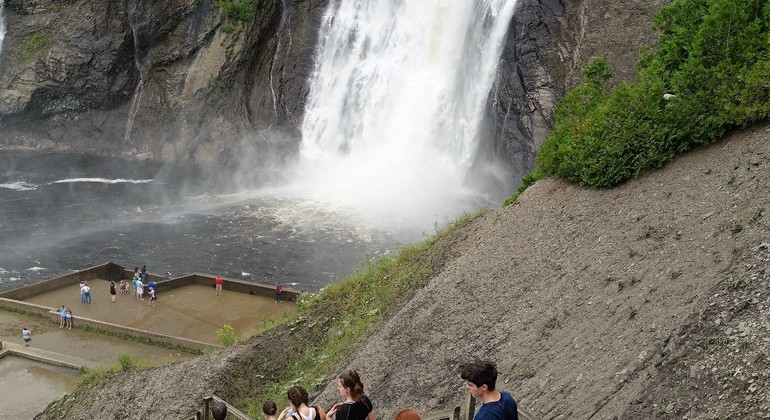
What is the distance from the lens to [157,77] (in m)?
47.3

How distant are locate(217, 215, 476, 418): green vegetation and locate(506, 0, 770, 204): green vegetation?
394 centimetres

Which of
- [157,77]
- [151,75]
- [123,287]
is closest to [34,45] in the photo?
[151,75]

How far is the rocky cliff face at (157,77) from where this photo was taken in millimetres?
45250

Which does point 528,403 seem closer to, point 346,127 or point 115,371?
point 115,371

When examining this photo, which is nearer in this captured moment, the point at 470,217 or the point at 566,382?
the point at 566,382

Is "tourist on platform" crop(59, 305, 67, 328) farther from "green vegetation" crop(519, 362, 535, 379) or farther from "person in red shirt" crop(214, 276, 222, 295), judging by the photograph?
"green vegetation" crop(519, 362, 535, 379)

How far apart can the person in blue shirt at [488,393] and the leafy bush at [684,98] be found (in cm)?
811

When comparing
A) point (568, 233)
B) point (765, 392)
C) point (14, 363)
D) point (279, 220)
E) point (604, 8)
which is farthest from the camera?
point (279, 220)

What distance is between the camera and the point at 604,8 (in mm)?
31375

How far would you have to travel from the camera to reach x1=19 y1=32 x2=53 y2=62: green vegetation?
4706 cm

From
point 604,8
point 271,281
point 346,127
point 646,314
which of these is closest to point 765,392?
point 646,314

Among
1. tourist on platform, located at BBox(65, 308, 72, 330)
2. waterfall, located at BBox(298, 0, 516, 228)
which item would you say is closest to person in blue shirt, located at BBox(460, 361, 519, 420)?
tourist on platform, located at BBox(65, 308, 72, 330)

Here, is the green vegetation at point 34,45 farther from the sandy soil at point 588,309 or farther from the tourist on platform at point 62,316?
the sandy soil at point 588,309

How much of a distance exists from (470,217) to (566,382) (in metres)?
9.25
